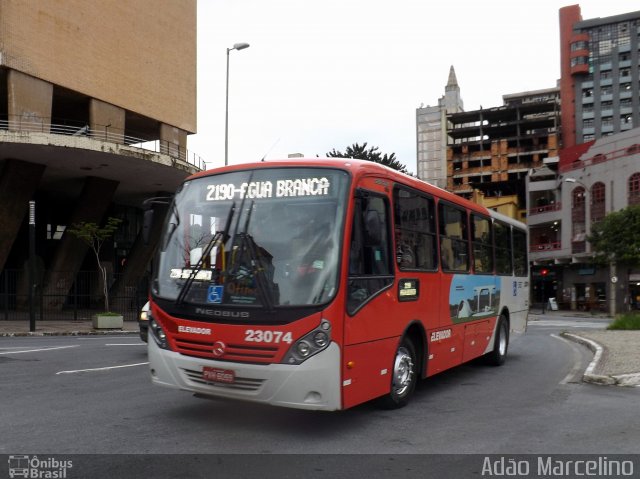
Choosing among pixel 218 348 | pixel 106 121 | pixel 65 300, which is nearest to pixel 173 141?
pixel 106 121

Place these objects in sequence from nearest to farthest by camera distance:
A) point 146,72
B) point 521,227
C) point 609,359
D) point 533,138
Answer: point 609,359 → point 521,227 → point 146,72 → point 533,138

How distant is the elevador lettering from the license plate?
2556mm

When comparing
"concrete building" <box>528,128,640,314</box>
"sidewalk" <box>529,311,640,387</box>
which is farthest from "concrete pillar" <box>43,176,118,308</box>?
"concrete building" <box>528,128,640,314</box>

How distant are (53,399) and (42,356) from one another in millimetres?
5630

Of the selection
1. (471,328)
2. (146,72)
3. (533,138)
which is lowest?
(471,328)

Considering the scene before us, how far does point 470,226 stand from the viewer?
404 inches

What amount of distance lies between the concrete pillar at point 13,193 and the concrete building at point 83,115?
5 cm

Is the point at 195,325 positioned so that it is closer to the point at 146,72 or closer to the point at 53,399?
the point at 53,399

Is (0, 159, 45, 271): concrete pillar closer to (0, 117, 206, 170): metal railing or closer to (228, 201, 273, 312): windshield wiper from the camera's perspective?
(0, 117, 206, 170): metal railing

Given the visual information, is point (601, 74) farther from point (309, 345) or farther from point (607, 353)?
point (309, 345)

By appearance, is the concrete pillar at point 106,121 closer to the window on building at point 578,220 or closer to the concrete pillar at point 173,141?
the concrete pillar at point 173,141

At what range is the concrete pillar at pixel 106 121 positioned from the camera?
31.6 m

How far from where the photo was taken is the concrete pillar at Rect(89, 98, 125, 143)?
31.6 m

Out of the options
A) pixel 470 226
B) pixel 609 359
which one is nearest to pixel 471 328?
pixel 470 226
